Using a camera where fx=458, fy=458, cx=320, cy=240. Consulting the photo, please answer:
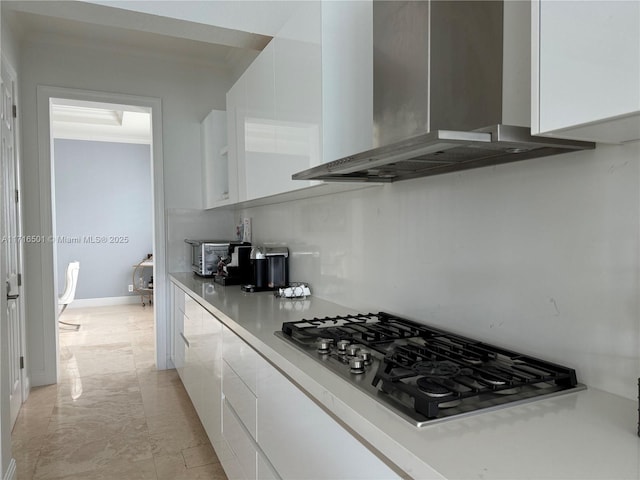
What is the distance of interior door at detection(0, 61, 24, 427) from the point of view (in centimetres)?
287

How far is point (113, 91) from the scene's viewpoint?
376 centimetres

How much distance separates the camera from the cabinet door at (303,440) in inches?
38.7

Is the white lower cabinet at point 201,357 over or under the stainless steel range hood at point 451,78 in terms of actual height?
under

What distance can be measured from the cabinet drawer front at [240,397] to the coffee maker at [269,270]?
773 millimetres

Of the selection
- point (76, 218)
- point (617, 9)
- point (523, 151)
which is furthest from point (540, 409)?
point (76, 218)

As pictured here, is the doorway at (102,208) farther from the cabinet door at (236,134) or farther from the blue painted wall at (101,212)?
the cabinet door at (236,134)

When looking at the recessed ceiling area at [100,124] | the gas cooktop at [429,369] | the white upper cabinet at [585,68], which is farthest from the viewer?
the recessed ceiling area at [100,124]

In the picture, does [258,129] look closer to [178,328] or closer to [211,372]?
[211,372]

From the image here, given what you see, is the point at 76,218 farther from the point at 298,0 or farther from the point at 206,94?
the point at 298,0

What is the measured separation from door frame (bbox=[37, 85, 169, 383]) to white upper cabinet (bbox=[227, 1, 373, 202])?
2087 mm

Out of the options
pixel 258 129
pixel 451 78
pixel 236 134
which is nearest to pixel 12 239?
pixel 236 134

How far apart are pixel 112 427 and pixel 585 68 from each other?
3.16 m

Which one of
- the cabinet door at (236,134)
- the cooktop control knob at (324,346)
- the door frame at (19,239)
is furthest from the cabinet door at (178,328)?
the cooktop control knob at (324,346)

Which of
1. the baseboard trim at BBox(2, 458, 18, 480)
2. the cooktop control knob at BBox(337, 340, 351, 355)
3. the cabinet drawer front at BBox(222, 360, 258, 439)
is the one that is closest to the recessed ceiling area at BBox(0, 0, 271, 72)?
the cabinet drawer front at BBox(222, 360, 258, 439)
